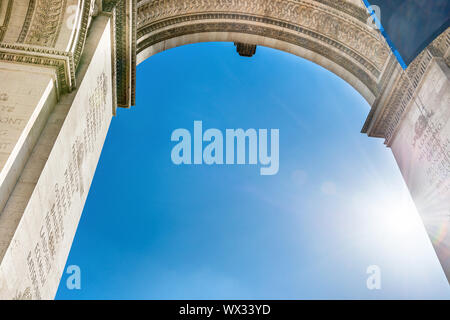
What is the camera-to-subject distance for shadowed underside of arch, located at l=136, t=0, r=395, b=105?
32.3 ft

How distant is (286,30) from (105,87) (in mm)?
6202

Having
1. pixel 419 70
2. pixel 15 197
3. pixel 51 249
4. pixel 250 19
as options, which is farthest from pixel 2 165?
pixel 250 19

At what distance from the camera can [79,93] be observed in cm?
596

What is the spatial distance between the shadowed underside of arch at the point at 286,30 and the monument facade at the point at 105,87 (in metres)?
0.03

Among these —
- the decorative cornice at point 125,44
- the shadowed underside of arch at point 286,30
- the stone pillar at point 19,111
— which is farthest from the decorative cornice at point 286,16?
the stone pillar at point 19,111

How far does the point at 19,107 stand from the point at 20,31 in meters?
1.77

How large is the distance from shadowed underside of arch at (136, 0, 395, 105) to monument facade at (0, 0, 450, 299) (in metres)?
0.03

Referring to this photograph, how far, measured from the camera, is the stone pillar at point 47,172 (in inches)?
173

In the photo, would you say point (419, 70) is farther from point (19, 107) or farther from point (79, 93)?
point (19, 107)

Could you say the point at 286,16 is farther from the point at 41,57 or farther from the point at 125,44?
the point at 41,57

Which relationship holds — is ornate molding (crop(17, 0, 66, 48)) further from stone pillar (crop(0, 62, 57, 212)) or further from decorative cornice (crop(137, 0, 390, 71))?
decorative cornice (crop(137, 0, 390, 71))

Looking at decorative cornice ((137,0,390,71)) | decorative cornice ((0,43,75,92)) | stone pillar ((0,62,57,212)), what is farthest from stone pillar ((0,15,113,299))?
decorative cornice ((137,0,390,71))

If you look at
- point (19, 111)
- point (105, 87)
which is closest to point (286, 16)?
point (105, 87)

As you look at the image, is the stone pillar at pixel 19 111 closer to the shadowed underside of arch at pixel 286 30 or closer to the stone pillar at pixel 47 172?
the stone pillar at pixel 47 172
